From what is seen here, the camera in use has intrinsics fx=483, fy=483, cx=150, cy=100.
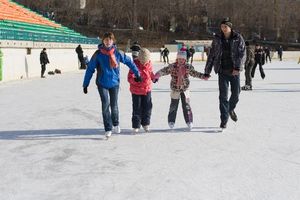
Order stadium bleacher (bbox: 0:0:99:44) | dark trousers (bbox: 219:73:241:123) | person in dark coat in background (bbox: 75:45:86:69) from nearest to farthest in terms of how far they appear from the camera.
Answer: dark trousers (bbox: 219:73:241:123), stadium bleacher (bbox: 0:0:99:44), person in dark coat in background (bbox: 75:45:86:69)

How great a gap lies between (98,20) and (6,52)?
166ft

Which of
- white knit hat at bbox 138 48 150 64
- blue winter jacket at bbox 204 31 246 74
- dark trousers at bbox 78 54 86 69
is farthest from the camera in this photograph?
dark trousers at bbox 78 54 86 69

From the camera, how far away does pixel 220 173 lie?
4000 mm

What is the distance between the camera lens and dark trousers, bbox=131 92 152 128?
20.1 feet

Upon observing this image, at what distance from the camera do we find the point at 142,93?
618 centimetres

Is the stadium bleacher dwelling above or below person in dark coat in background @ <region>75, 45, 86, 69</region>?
above

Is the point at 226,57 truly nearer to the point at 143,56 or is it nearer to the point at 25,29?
the point at 143,56

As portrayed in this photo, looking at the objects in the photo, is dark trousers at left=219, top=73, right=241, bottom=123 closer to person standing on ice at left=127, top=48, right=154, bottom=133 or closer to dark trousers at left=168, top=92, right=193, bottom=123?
dark trousers at left=168, top=92, right=193, bottom=123

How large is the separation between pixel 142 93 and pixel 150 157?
166 centimetres

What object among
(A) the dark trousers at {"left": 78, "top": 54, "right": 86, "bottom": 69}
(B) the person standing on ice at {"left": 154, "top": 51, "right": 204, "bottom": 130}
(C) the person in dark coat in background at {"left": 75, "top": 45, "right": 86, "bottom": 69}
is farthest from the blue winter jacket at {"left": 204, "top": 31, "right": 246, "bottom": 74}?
(A) the dark trousers at {"left": 78, "top": 54, "right": 86, "bottom": 69}

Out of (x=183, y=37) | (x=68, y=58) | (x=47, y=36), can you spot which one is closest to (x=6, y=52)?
(x=47, y=36)

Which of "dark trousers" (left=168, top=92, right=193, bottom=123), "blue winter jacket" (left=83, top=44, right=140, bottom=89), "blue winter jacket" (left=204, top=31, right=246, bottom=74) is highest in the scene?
"blue winter jacket" (left=204, top=31, right=246, bottom=74)

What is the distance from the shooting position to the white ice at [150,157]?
138 inches

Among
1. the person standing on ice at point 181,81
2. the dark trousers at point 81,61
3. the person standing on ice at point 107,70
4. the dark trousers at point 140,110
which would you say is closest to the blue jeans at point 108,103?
the person standing on ice at point 107,70
